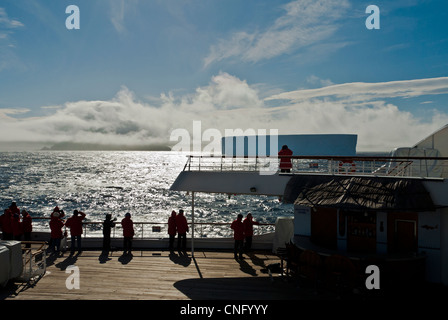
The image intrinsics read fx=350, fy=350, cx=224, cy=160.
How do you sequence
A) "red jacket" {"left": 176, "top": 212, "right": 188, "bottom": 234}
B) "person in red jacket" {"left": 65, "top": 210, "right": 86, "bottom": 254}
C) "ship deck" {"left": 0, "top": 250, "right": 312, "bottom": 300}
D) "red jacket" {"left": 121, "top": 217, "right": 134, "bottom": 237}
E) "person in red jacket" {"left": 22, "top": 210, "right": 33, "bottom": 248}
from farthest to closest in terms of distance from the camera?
"person in red jacket" {"left": 22, "top": 210, "right": 33, "bottom": 248} → "red jacket" {"left": 176, "top": 212, "right": 188, "bottom": 234} → "red jacket" {"left": 121, "top": 217, "right": 134, "bottom": 237} → "person in red jacket" {"left": 65, "top": 210, "right": 86, "bottom": 254} → "ship deck" {"left": 0, "top": 250, "right": 312, "bottom": 300}

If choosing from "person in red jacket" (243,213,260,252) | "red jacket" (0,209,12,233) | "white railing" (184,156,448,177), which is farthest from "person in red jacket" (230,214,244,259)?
"red jacket" (0,209,12,233)

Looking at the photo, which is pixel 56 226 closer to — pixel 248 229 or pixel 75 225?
pixel 75 225

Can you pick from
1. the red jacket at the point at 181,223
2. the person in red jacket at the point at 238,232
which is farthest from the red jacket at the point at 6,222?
the person in red jacket at the point at 238,232

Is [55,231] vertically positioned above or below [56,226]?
below

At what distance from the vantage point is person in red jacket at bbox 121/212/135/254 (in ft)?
43.9

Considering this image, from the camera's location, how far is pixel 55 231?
42.2ft

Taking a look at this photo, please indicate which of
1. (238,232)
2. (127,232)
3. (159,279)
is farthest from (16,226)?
(238,232)

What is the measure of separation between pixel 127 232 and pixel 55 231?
2.56m

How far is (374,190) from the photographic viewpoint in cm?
1002

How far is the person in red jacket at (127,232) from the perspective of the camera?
13367 millimetres

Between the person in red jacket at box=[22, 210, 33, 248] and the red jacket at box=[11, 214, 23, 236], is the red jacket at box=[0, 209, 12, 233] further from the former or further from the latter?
the person in red jacket at box=[22, 210, 33, 248]

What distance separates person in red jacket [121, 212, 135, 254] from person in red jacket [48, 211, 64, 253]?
2.25 meters
